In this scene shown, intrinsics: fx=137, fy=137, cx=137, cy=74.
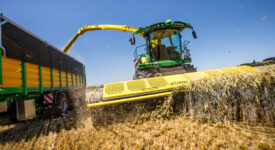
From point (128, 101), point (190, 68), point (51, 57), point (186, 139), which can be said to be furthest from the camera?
point (190, 68)

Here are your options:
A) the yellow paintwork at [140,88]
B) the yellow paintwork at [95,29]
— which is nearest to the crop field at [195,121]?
the yellow paintwork at [140,88]

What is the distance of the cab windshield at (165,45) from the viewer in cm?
573

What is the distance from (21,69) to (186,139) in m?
3.34

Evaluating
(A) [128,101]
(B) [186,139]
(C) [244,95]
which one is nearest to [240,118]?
(C) [244,95]

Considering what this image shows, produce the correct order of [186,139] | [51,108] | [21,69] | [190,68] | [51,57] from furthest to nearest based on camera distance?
[190,68]
[51,57]
[51,108]
[21,69]
[186,139]

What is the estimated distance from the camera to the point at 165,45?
19.3 ft

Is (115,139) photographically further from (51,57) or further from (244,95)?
(51,57)

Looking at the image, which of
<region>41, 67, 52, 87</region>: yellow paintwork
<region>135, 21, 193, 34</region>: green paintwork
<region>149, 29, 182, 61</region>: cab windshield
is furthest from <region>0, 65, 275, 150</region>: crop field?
<region>135, 21, 193, 34</region>: green paintwork

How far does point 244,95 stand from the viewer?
212 centimetres

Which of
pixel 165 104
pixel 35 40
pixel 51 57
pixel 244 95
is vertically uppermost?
pixel 35 40

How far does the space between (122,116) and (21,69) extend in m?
2.30

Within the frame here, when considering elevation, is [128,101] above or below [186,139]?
above

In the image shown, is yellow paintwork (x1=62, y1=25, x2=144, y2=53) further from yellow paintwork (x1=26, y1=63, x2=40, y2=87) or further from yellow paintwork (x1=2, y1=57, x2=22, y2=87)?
yellow paintwork (x1=2, y1=57, x2=22, y2=87)

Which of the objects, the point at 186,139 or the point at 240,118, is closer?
the point at 186,139
